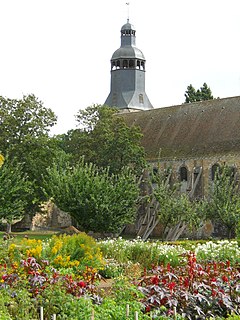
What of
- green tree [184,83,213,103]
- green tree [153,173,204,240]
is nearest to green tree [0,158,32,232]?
green tree [153,173,204,240]

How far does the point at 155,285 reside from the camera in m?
9.93

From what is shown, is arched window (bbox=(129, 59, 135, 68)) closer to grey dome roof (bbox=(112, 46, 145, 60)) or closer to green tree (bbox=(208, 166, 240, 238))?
grey dome roof (bbox=(112, 46, 145, 60))

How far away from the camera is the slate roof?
134ft

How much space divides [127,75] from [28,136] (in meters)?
20.4

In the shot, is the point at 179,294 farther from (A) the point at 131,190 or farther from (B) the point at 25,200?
(B) the point at 25,200

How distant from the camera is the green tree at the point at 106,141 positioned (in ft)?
125

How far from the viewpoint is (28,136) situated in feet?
121

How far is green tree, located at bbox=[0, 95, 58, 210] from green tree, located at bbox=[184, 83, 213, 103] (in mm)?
25256

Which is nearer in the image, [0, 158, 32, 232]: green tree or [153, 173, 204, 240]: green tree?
[153, 173, 204, 240]: green tree

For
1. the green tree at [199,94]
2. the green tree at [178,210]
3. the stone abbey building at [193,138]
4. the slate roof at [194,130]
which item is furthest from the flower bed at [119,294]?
the green tree at [199,94]

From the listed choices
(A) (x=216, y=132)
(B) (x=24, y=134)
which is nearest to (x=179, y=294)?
(B) (x=24, y=134)

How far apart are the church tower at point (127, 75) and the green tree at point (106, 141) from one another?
1575 cm

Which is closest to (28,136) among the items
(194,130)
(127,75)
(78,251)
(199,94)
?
(194,130)

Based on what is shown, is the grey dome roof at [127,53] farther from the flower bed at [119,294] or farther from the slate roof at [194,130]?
the flower bed at [119,294]
